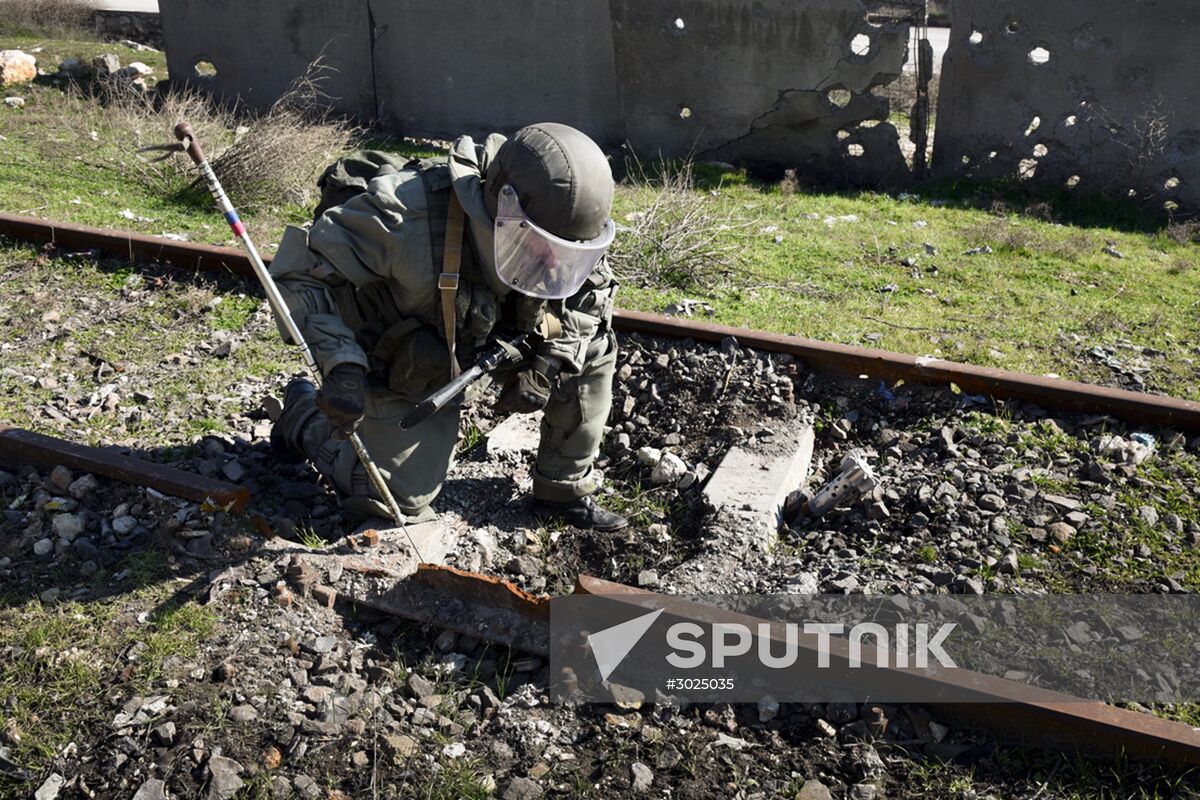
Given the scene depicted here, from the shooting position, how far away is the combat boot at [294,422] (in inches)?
173

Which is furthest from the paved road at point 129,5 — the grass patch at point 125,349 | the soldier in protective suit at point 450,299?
the soldier in protective suit at point 450,299

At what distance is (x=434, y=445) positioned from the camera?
4.14 m

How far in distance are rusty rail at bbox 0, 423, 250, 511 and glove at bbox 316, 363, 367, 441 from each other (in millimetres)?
669

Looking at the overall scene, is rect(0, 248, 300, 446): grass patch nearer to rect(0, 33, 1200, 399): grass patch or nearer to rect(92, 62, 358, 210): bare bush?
rect(0, 33, 1200, 399): grass patch

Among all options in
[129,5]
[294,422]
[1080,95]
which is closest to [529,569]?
[294,422]

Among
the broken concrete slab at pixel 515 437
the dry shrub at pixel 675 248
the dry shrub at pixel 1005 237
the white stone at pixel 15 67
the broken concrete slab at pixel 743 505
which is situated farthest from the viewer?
the white stone at pixel 15 67

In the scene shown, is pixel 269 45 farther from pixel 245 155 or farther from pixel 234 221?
pixel 234 221

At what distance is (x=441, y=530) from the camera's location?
164 inches

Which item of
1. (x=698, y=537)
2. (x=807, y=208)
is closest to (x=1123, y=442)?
(x=698, y=537)

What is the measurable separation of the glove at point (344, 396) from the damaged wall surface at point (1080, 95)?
640cm

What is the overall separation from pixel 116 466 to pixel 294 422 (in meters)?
0.67

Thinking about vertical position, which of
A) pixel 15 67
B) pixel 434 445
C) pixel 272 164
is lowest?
pixel 434 445

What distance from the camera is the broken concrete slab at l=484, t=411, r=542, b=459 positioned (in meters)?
4.80

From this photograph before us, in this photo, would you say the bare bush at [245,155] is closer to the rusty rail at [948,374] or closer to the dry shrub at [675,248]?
the dry shrub at [675,248]
